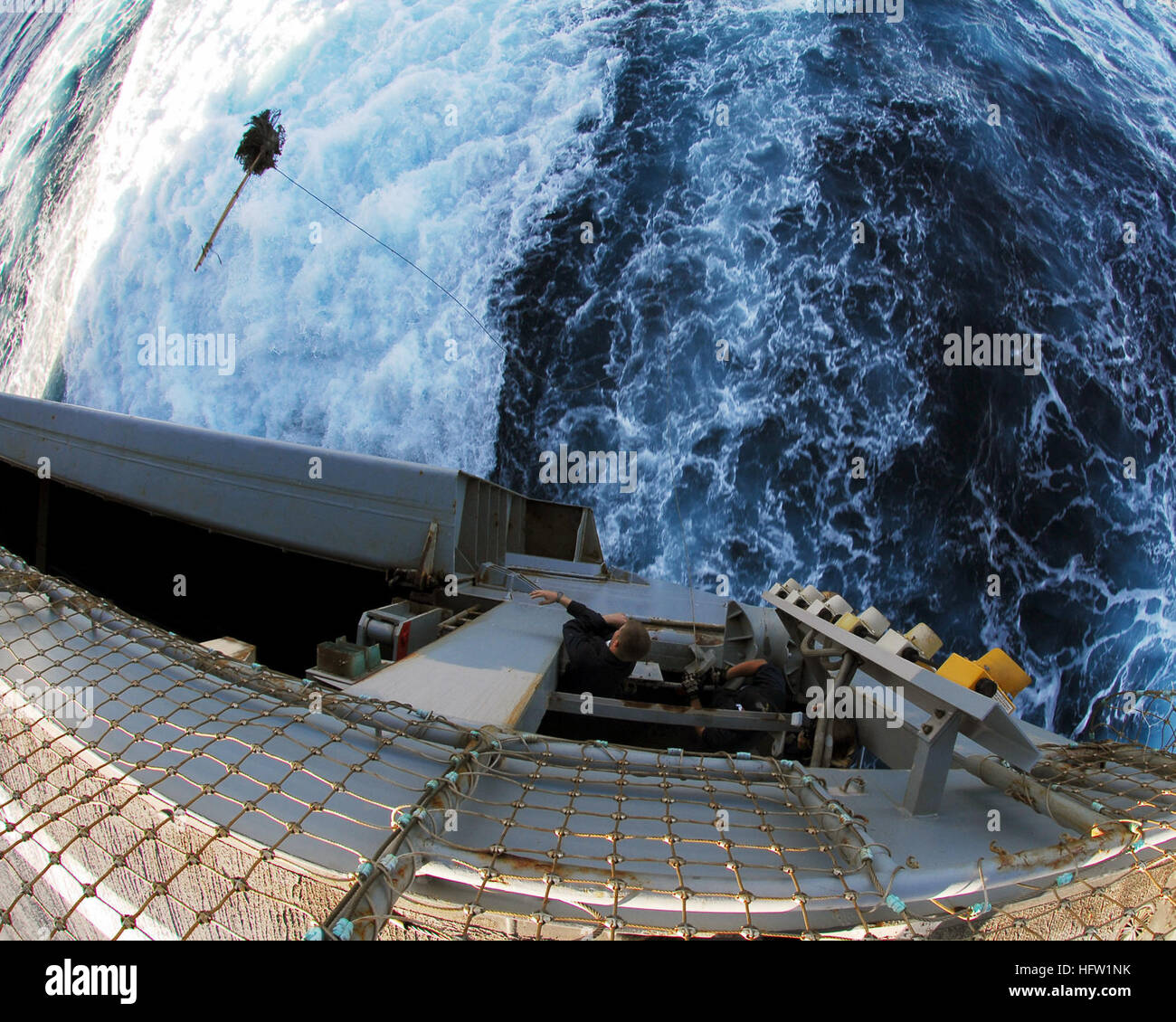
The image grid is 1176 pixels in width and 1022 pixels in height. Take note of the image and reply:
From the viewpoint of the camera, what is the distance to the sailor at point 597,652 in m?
3.35

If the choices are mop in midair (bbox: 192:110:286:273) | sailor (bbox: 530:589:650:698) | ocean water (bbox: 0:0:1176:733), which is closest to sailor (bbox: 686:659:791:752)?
sailor (bbox: 530:589:650:698)

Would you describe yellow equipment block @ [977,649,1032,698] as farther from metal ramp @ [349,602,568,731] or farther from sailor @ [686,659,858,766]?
metal ramp @ [349,602,568,731]

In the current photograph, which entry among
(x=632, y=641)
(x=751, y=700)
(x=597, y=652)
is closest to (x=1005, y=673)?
(x=751, y=700)

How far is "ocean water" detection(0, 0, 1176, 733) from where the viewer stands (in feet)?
37.2

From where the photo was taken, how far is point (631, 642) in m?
3.34

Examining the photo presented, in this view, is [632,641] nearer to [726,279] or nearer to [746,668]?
[746,668]

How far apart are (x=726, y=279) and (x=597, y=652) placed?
38.4 feet

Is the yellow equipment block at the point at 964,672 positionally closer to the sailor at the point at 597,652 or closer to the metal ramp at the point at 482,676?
the sailor at the point at 597,652

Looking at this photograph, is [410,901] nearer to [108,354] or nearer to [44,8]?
[108,354]

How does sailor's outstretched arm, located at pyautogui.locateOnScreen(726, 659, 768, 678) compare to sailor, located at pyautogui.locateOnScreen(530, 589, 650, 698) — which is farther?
sailor's outstretched arm, located at pyautogui.locateOnScreen(726, 659, 768, 678)

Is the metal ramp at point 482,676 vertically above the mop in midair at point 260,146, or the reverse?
the mop in midair at point 260,146

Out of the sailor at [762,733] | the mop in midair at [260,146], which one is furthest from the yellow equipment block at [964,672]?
the mop in midair at [260,146]

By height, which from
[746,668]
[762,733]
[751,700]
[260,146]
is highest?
[260,146]

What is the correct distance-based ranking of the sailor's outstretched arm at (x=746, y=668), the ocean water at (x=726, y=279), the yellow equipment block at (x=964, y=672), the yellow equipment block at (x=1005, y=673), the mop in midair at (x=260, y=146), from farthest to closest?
the mop in midair at (x=260, y=146), the ocean water at (x=726, y=279), the sailor's outstretched arm at (x=746, y=668), the yellow equipment block at (x=1005, y=673), the yellow equipment block at (x=964, y=672)
